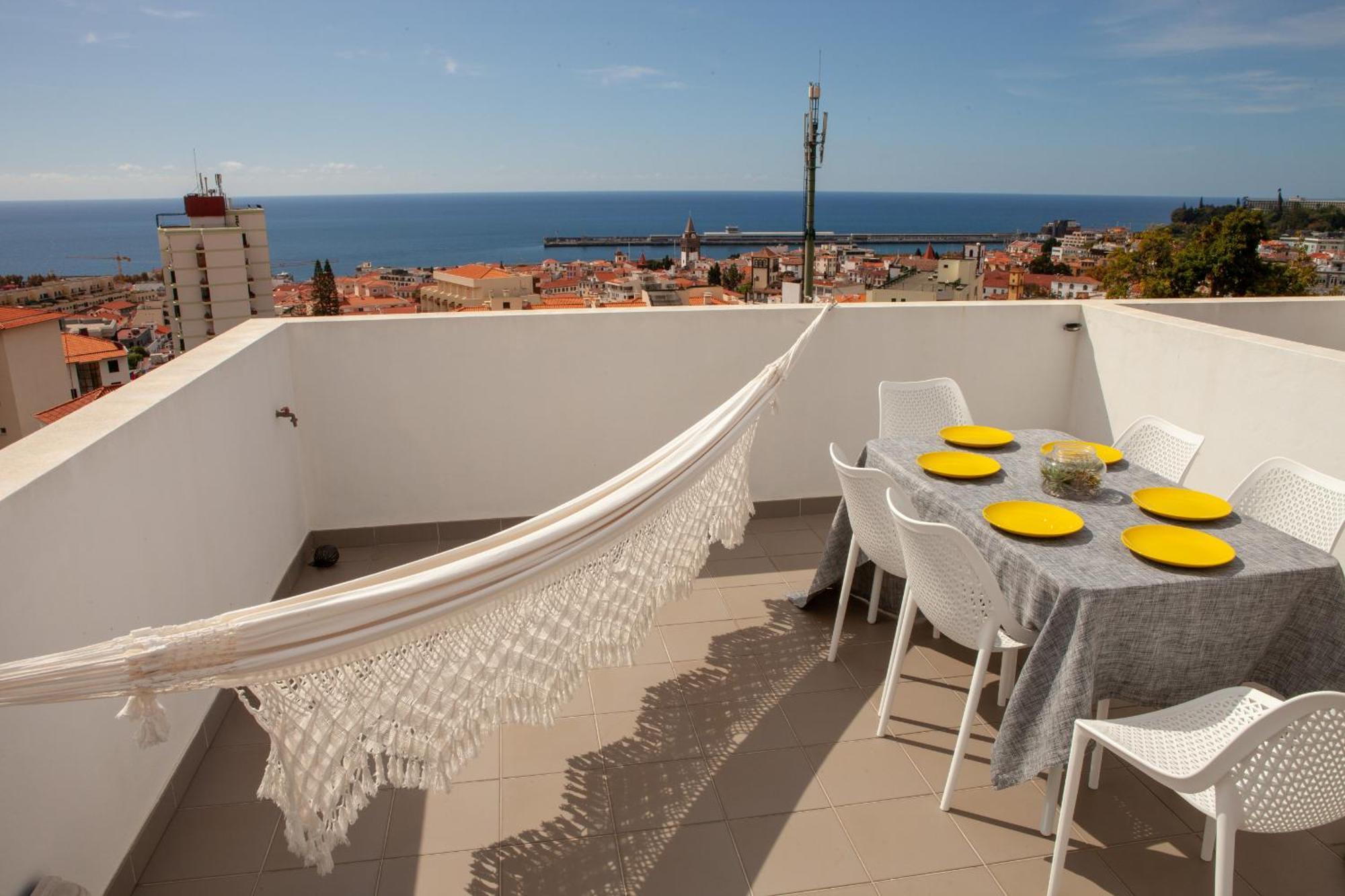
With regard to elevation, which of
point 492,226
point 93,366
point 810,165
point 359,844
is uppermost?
point 810,165

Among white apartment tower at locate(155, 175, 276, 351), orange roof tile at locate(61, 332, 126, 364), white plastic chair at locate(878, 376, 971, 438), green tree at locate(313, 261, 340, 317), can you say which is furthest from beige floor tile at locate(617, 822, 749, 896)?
white apartment tower at locate(155, 175, 276, 351)

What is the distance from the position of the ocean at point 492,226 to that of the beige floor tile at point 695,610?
31.5 metres

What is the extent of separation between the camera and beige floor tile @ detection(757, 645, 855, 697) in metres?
2.55

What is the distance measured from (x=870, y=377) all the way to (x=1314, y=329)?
2.44 m

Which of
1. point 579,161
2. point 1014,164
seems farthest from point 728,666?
point 579,161

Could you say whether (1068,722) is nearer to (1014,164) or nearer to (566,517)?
(566,517)

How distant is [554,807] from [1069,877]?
1167mm

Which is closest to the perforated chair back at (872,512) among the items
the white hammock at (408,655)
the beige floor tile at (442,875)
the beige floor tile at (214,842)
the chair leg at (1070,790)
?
the white hammock at (408,655)

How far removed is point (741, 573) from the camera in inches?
131

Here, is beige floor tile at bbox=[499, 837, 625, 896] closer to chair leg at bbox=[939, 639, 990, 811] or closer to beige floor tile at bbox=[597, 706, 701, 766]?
beige floor tile at bbox=[597, 706, 701, 766]

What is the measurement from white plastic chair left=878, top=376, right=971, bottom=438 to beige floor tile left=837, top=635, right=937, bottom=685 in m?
0.83

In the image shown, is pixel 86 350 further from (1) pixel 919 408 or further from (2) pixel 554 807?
(2) pixel 554 807

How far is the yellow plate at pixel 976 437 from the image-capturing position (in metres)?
2.68

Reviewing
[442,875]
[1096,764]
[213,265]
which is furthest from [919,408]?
[213,265]
